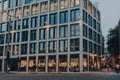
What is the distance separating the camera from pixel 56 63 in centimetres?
6247

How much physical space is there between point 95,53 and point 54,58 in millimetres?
15290

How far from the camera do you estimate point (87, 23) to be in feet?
218

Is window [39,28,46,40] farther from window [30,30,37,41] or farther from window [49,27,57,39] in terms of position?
window [30,30,37,41]

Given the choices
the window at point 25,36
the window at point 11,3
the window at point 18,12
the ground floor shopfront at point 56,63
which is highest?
the window at point 11,3

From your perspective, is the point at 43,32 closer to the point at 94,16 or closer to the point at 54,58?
the point at 54,58

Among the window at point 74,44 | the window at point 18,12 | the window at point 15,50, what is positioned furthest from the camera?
the window at point 18,12

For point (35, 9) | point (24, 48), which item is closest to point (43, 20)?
point (35, 9)

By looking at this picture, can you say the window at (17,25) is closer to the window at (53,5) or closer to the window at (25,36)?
the window at (25,36)

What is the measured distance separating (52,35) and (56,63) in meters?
7.53

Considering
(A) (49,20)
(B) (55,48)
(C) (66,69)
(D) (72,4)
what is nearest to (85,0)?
(D) (72,4)

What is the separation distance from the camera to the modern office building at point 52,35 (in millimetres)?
60969

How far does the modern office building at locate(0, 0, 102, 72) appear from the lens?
60969mm

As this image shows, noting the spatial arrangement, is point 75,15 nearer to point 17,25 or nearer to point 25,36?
point 25,36

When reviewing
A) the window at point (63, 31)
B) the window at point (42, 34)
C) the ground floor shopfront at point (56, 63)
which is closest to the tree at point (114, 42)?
the ground floor shopfront at point (56, 63)
